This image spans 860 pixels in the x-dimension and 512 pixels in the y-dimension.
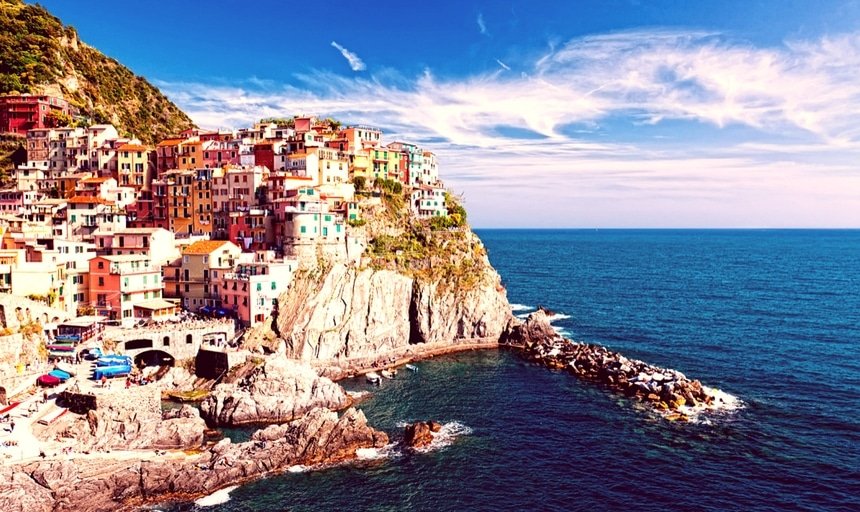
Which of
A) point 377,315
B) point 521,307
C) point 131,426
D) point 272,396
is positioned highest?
point 377,315

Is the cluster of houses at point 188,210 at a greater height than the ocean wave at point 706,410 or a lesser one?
greater

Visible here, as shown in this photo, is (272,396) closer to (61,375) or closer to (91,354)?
(61,375)

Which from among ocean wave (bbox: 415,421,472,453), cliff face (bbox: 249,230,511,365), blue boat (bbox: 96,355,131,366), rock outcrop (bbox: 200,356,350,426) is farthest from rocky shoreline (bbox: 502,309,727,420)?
blue boat (bbox: 96,355,131,366)

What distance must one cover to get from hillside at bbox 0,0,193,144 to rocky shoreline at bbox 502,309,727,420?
320ft

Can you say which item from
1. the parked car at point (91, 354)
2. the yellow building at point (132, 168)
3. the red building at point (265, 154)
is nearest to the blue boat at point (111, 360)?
the parked car at point (91, 354)

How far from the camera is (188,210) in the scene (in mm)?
98500

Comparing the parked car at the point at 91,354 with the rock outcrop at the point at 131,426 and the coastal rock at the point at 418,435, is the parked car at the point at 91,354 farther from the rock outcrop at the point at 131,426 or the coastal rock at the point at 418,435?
the coastal rock at the point at 418,435

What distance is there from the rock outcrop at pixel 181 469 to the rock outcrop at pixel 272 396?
7.29 meters

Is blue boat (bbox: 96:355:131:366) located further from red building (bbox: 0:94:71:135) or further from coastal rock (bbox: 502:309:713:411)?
red building (bbox: 0:94:71:135)

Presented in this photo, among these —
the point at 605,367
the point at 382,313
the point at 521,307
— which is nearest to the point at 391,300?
the point at 382,313

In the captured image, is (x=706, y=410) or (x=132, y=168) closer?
(x=706, y=410)

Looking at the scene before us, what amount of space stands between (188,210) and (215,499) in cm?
6354

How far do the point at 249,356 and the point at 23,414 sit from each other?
924 inches

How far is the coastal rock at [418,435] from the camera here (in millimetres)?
54625
